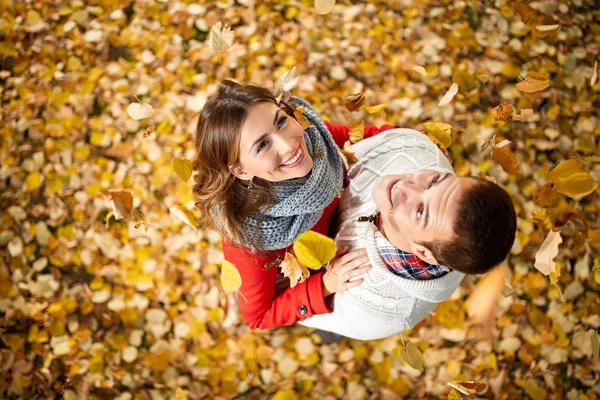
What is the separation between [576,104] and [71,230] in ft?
8.47

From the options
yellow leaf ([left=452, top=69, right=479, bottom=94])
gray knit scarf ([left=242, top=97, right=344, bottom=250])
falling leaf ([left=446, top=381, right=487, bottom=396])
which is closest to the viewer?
gray knit scarf ([left=242, top=97, right=344, bottom=250])

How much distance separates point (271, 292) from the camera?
1.76 m

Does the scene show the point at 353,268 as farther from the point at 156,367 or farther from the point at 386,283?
the point at 156,367

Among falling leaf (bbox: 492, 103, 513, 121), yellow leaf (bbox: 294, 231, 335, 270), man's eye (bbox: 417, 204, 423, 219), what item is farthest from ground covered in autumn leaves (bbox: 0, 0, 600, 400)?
man's eye (bbox: 417, 204, 423, 219)

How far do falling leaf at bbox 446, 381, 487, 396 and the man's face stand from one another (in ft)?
2.72

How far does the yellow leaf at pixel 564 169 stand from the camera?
7.21 ft

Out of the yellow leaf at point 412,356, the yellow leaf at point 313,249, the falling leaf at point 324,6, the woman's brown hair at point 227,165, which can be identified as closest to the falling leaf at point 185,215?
the woman's brown hair at point 227,165

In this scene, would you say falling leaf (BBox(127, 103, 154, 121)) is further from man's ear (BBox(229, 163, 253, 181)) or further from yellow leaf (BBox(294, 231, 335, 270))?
yellow leaf (BBox(294, 231, 335, 270))

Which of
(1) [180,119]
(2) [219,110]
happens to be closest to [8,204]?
(1) [180,119]

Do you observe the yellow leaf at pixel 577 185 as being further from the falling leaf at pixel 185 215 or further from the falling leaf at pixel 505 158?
the falling leaf at pixel 185 215

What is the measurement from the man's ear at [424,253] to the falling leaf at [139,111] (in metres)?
1.66

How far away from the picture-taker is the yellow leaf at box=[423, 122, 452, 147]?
6.91 ft

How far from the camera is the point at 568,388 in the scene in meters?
2.05

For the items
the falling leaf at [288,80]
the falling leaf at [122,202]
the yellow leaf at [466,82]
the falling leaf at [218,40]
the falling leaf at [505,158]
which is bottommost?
the falling leaf at [122,202]
